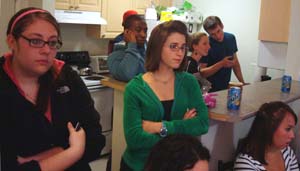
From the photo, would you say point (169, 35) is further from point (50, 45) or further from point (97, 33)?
point (97, 33)

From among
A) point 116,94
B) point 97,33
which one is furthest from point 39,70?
point 97,33

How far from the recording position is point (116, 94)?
269cm

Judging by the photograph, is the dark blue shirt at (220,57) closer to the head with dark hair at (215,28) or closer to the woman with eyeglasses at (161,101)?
the head with dark hair at (215,28)

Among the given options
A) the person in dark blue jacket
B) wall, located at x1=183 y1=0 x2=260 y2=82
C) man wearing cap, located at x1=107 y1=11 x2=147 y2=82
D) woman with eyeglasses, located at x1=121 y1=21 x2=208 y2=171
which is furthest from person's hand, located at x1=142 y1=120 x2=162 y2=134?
wall, located at x1=183 y1=0 x2=260 y2=82

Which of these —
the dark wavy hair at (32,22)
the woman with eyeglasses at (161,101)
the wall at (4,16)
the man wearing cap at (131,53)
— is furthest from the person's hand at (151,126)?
the wall at (4,16)

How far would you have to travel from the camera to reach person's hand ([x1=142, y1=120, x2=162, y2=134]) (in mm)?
1646

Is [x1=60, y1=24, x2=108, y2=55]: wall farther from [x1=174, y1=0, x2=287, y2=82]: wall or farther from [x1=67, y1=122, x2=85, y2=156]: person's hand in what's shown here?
[x1=67, y1=122, x2=85, y2=156]: person's hand

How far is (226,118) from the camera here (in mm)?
1810

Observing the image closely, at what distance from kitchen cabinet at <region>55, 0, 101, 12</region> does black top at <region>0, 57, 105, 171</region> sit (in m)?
2.45

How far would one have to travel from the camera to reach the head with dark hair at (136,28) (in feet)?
8.16

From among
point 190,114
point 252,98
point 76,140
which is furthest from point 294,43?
point 76,140

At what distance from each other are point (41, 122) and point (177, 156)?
1.42ft

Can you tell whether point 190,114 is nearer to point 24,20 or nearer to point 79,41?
point 24,20

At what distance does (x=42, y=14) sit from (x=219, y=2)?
3.88 metres
